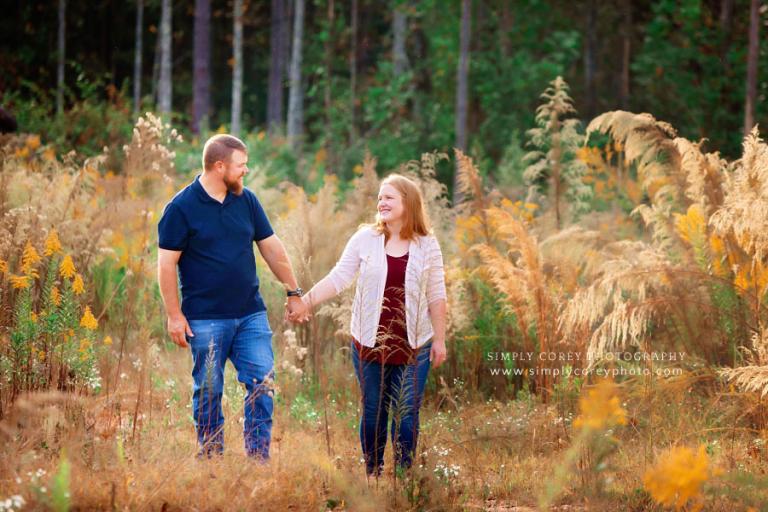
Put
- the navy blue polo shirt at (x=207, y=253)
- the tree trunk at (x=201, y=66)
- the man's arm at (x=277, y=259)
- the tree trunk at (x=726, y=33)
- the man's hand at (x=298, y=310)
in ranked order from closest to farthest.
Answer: the navy blue polo shirt at (x=207, y=253) < the man's hand at (x=298, y=310) < the man's arm at (x=277, y=259) < the tree trunk at (x=726, y=33) < the tree trunk at (x=201, y=66)

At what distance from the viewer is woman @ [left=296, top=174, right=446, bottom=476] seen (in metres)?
4.65

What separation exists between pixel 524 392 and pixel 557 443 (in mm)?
937

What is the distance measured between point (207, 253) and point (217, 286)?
18 cm

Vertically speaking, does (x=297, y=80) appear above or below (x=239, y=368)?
above

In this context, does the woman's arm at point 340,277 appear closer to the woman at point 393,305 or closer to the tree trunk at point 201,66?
the woman at point 393,305

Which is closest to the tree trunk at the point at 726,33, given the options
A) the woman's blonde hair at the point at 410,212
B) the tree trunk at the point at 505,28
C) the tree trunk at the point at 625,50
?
the tree trunk at the point at 625,50

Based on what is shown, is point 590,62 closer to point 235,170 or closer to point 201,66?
point 201,66

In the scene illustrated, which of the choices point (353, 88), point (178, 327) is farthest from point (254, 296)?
point (353, 88)

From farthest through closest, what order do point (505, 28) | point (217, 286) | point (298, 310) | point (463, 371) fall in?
point (505, 28) → point (463, 371) → point (298, 310) → point (217, 286)

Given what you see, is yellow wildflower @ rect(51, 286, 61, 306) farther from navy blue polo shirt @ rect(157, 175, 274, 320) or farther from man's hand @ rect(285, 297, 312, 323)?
man's hand @ rect(285, 297, 312, 323)

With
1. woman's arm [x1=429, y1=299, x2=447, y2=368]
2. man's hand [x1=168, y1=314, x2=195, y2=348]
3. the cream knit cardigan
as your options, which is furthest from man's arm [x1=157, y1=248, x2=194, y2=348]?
woman's arm [x1=429, y1=299, x2=447, y2=368]

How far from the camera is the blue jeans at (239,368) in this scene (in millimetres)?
4668

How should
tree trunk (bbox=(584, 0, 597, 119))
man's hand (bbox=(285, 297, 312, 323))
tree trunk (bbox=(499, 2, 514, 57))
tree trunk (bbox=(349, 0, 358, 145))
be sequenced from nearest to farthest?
man's hand (bbox=(285, 297, 312, 323)) → tree trunk (bbox=(499, 2, 514, 57)) → tree trunk (bbox=(584, 0, 597, 119)) → tree trunk (bbox=(349, 0, 358, 145))

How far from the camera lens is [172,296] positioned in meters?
4.68
